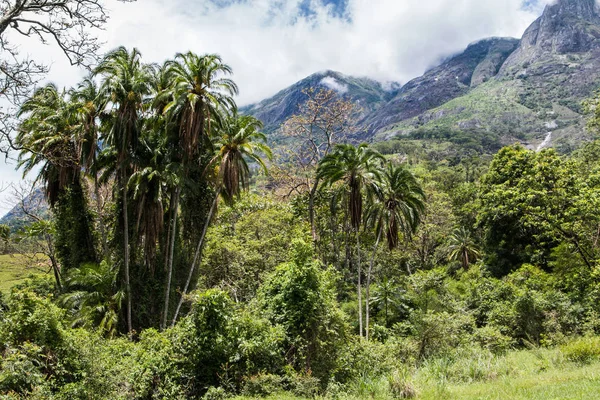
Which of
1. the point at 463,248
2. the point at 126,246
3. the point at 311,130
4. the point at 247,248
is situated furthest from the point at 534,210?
the point at 126,246

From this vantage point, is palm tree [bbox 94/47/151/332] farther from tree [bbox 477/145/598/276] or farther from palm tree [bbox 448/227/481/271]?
palm tree [bbox 448/227/481/271]

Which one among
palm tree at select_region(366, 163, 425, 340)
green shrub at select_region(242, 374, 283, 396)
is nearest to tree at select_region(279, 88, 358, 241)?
palm tree at select_region(366, 163, 425, 340)

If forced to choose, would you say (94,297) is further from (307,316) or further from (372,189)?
(372,189)

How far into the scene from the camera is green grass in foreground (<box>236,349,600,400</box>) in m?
8.43

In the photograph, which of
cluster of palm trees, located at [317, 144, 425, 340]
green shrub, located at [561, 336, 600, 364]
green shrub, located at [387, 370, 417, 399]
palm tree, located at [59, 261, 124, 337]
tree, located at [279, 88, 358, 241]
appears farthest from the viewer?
tree, located at [279, 88, 358, 241]

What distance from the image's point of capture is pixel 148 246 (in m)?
21.4

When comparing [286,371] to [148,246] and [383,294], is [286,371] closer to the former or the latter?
[148,246]

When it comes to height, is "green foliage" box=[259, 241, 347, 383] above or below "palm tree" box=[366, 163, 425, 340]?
below

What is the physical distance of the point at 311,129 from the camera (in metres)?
27.3

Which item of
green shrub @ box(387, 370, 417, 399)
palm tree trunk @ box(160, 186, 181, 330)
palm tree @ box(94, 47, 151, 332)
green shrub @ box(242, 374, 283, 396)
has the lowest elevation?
green shrub @ box(242, 374, 283, 396)

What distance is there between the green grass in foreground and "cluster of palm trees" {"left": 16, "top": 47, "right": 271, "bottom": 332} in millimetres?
12932

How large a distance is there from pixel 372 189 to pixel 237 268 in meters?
11.0

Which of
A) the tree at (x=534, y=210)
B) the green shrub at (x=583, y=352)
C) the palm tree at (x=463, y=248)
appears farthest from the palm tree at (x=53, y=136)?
the palm tree at (x=463, y=248)

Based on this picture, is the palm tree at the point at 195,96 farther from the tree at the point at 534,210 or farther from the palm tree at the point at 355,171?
the tree at the point at 534,210
